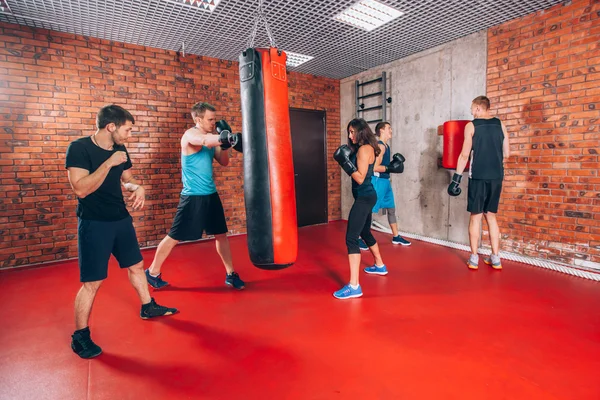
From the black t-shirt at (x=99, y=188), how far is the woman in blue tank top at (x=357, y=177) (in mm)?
1524

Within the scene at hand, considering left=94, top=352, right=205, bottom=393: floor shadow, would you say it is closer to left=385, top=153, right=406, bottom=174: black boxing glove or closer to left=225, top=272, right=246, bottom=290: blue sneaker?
left=225, top=272, right=246, bottom=290: blue sneaker

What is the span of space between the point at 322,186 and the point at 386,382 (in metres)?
4.47

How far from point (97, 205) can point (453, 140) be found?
3.36 meters

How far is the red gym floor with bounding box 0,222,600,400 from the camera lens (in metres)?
1.60

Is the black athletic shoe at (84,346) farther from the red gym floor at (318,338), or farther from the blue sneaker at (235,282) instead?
the blue sneaker at (235,282)

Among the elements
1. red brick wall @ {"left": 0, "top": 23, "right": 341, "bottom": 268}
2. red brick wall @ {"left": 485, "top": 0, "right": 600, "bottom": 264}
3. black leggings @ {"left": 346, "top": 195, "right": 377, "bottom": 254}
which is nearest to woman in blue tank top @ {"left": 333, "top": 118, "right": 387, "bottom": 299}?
black leggings @ {"left": 346, "top": 195, "right": 377, "bottom": 254}

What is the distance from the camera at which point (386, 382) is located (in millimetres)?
1608

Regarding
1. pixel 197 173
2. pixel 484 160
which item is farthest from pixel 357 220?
pixel 484 160

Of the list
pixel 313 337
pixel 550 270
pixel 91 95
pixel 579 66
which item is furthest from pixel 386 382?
pixel 91 95

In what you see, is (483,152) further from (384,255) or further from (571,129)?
(384,255)

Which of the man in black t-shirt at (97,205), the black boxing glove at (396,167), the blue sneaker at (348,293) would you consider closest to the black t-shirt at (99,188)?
the man in black t-shirt at (97,205)

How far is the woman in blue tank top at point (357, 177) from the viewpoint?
248cm

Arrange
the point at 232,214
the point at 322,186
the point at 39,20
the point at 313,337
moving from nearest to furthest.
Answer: the point at 313,337
the point at 39,20
the point at 232,214
the point at 322,186

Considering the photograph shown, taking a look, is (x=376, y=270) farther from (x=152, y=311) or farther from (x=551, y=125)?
(x=551, y=125)
